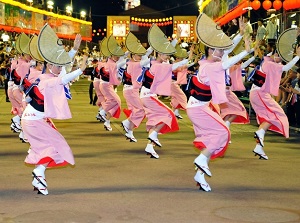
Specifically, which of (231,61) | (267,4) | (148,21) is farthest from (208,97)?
(148,21)

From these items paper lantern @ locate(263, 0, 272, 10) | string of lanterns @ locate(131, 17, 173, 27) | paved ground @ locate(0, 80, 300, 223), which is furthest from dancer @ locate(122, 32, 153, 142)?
string of lanterns @ locate(131, 17, 173, 27)

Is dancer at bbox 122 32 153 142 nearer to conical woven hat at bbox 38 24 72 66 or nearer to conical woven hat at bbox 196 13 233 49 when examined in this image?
conical woven hat at bbox 196 13 233 49

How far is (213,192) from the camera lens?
25.1 feet

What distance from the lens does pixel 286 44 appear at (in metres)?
10.8

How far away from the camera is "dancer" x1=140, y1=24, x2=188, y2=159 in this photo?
35.4 feet

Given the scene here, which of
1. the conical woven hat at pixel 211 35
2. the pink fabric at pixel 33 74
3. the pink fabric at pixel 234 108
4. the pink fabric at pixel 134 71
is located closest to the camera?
the conical woven hat at pixel 211 35

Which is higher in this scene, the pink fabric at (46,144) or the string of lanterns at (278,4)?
the string of lanterns at (278,4)

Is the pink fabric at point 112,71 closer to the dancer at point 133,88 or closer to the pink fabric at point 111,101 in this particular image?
the pink fabric at point 111,101

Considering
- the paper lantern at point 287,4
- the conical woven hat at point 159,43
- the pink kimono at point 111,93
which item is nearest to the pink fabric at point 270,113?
the conical woven hat at point 159,43

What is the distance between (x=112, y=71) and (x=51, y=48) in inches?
307

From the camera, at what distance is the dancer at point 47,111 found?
7559mm

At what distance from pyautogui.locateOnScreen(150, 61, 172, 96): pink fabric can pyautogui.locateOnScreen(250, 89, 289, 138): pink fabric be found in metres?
1.55

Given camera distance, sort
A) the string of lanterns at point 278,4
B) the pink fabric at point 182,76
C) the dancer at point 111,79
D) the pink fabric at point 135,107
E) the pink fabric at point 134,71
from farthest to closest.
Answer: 1. the pink fabric at point 182,76
2. the string of lanterns at point 278,4
3. the dancer at point 111,79
4. the pink fabric at point 134,71
5. the pink fabric at point 135,107

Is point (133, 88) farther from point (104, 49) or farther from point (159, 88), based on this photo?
point (104, 49)
